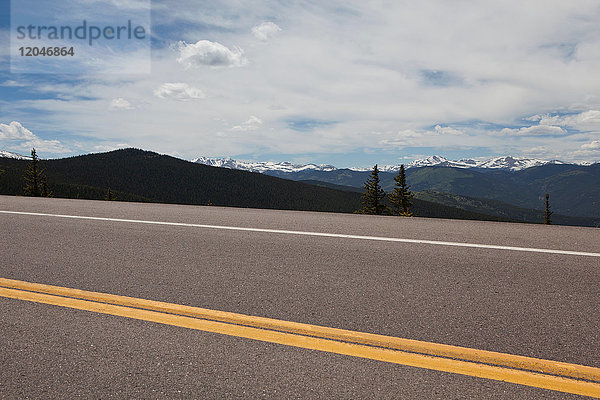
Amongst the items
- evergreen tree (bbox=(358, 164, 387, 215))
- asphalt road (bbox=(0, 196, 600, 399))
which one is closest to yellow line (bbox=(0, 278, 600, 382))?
asphalt road (bbox=(0, 196, 600, 399))

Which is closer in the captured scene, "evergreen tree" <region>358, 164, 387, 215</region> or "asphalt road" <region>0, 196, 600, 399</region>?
"asphalt road" <region>0, 196, 600, 399</region>

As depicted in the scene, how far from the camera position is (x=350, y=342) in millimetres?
3098

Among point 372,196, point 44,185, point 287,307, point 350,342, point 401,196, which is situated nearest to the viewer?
point 350,342

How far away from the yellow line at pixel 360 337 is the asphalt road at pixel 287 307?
0.34 ft

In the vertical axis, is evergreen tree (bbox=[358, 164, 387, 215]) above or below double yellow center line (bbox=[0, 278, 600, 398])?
above

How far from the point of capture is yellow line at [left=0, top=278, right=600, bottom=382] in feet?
8.94

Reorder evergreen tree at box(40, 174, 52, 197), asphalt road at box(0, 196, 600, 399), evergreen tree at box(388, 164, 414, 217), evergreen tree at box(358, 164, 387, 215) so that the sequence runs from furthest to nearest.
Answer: evergreen tree at box(40, 174, 52, 197) → evergreen tree at box(388, 164, 414, 217) → evergreen tree at box(358, 164, 387, 215) → asphalt road at box(0, 196, 600, 399)

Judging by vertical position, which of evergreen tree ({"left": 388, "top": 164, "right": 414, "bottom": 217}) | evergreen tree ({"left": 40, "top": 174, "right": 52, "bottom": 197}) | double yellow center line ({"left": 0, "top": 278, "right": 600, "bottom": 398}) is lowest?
double yellow center line ({"left": 0, "top": 278, "right": 600, "bottom": 398})

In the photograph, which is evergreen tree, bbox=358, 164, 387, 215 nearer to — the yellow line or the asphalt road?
the asphalt road

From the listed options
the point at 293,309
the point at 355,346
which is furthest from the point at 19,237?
the point at 355,346

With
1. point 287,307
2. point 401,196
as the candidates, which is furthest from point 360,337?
point 401,196

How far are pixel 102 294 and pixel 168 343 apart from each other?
1484 millimetres

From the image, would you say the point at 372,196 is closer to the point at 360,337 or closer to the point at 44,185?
the point at 360,337

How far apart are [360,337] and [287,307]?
893 mm
